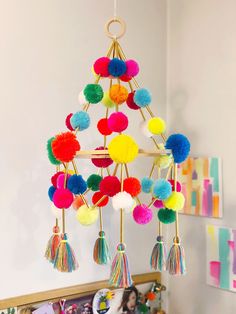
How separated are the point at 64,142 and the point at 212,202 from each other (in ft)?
2.76

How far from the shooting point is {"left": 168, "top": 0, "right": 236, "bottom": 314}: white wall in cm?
155

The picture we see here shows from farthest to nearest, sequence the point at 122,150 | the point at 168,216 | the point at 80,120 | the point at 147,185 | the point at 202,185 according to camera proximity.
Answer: the point at 202,185 < the point at 147,185 < the point at 168,216 < the point at 80,120 < the point at 122,150

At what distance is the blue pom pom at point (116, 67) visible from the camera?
1063 millimetres

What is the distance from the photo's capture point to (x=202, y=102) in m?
1.68

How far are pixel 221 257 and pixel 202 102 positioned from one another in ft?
2.20

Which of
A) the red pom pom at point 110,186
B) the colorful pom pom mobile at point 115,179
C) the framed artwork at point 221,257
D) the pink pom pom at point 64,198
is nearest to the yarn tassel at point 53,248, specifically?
the colorful pom pom mobile at point 115,179

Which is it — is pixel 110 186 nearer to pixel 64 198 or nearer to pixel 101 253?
pixel 64 198

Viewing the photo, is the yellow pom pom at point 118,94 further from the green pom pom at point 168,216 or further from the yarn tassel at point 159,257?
the yarn tassel at point 159,257

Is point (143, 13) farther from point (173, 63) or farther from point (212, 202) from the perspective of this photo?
point (212, 202)

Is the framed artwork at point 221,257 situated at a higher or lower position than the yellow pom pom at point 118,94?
lower

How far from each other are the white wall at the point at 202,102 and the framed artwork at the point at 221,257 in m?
0.03

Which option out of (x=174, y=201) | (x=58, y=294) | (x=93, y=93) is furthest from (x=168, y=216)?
(x=58, y=294)

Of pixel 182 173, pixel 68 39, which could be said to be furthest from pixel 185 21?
pixel 182 173

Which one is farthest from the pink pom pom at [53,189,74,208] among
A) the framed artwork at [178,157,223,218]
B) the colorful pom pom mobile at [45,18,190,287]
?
the framed artwork at [178,157,223,218]
